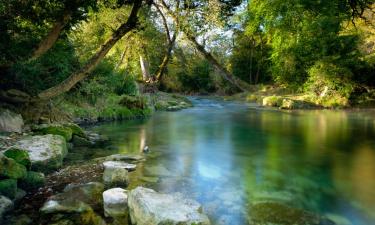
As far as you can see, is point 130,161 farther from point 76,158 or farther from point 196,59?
point 196,59

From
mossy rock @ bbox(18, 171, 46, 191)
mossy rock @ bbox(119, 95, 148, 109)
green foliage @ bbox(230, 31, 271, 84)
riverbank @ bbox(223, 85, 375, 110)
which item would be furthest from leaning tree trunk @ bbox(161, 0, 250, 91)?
green foliage @ bbox(230, 31, 271, 84)

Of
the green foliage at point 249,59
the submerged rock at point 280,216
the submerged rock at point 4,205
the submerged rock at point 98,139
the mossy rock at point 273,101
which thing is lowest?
the submerged rock at point 280,216

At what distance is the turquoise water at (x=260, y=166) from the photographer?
579 centimetres

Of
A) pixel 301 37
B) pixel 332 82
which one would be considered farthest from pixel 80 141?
pixel 301 37

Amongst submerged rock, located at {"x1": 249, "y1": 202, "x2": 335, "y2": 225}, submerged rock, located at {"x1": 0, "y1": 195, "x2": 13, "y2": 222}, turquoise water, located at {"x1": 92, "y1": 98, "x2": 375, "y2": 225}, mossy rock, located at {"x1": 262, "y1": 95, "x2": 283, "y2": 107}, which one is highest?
mossy rock, located at {"x1": 262, "y1": 95, "x2": 283, "y2": 107}

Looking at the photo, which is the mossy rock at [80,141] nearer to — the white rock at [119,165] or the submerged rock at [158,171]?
the white rock at [119,165]

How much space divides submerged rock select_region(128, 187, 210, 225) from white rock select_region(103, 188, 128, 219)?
0.54ft

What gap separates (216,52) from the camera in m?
42.9

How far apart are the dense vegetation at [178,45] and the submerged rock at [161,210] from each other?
5.58 m

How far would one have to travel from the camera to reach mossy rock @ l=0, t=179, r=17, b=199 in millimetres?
5445

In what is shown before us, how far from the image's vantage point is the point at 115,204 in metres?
5.29

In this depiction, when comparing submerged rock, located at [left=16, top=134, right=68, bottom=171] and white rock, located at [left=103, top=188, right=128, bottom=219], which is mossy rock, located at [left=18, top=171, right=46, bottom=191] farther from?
white rock, located at [left=103, top=188, right=128, bottom=219]

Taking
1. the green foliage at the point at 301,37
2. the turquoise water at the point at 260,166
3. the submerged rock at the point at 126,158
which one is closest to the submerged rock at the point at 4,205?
the turquoise water at the point at 260,166

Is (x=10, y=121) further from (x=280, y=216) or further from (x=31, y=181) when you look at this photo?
(x=280, y=216)
